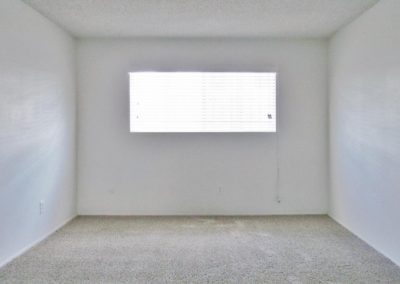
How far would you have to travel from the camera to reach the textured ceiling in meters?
3.47

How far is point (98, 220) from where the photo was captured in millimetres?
4523

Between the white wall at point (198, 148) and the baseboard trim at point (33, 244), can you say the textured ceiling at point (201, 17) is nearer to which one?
the white wall at point (198, 148)

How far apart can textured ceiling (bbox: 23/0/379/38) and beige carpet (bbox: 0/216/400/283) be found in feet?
7.79

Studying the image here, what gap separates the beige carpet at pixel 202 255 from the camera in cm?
280

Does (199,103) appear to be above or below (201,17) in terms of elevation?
below

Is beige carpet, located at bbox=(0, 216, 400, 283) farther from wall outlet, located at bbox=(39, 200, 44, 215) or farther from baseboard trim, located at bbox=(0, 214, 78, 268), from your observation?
wall outlet, located at bbox=(39, 200, 44, 215)

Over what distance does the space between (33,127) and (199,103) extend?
2084 mm

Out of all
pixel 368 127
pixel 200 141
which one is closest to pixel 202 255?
pixel 200 141

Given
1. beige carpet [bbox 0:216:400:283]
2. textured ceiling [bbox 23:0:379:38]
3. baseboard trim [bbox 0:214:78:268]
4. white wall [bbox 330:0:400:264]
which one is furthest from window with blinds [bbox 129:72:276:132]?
baseboard trim [bbox 0:214:78:268]

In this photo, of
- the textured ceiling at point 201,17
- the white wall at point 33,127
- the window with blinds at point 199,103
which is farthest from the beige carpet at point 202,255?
the textured ceiling at point 201,17

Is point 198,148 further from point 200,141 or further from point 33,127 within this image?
point 33,127

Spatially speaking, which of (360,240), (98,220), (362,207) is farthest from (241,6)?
(98,220)

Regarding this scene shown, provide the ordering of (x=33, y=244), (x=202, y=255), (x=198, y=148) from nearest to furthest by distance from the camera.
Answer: (x=202, y=255) → (x=33, y=244) → (x=198, y=148)

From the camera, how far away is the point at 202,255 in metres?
3.27
